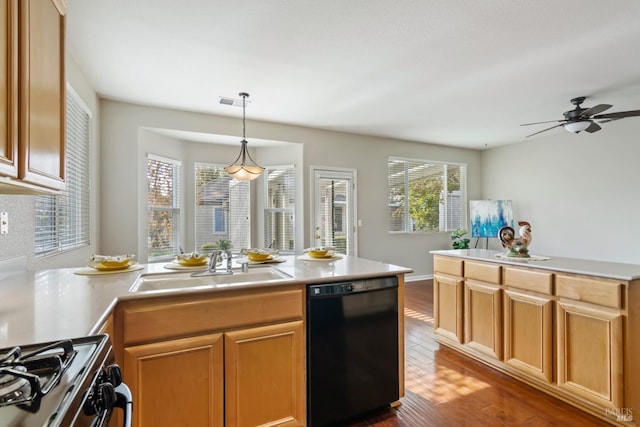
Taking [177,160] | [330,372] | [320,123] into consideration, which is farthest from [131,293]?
[320,123]

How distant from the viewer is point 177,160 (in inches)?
178

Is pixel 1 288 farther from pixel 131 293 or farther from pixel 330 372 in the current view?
pixel 330 372

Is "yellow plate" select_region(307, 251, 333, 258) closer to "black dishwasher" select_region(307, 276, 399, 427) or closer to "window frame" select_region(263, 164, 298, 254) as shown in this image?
"black dishwasher" select_region(307, 276, 399, 427)

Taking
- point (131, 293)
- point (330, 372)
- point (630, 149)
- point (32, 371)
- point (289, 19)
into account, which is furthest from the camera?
point (630, 149)

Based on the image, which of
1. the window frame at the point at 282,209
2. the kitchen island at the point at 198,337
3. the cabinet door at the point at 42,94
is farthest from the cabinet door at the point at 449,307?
the cabinet door at the point at 42,94

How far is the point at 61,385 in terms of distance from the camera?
683 mm

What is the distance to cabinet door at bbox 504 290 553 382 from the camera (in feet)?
7.02

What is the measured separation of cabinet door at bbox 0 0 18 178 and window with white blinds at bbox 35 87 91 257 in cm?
136

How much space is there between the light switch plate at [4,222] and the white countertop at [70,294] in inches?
10.1

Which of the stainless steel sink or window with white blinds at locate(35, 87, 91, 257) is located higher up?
window with white blinds at locate(35, 87, 91, 257)

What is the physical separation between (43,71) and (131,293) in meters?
0.99

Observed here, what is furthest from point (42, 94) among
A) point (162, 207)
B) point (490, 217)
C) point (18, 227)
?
point (490, 217)

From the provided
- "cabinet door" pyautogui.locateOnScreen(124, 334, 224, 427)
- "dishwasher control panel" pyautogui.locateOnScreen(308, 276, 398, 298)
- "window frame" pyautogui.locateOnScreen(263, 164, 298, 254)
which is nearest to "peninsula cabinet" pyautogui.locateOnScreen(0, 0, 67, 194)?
"cabinet door" pyautogui.locateOnScreen(124, 334, 224, 427)

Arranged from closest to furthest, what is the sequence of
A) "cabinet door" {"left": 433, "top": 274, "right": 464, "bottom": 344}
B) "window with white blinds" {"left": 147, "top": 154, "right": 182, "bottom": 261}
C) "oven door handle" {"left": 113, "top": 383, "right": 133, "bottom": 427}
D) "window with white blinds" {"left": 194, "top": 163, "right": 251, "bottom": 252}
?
"oven door handle" {"left": 113, "top": 383, "right": 133, "bottom": 427} < "cabinet door" {"left": 433, "top": 274, "right": 464, "bottom": 344} < "window with white blinds" {"left": 147, "top": 154, "right": 182, "bottom": 261} < "window with white blinds" {"left": 194, "top": 163, "right": 251, "bottom": 252}
